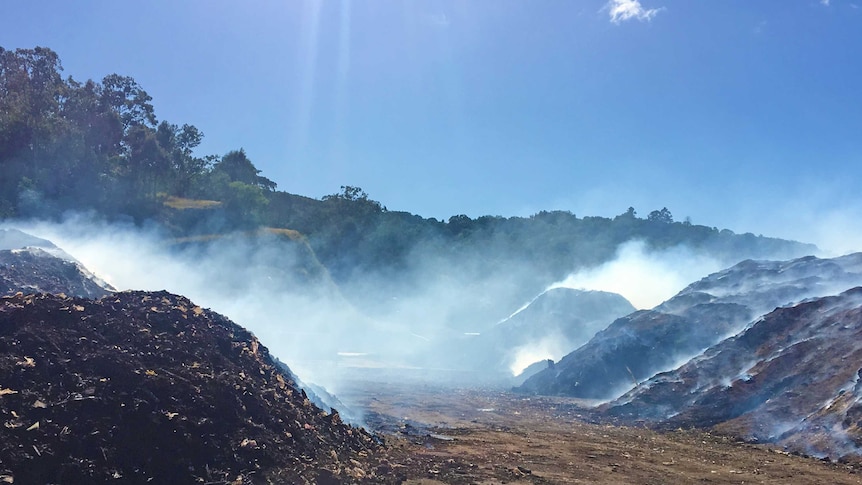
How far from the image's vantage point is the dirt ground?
48.8 feet

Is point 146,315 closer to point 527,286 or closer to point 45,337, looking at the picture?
point 45,337

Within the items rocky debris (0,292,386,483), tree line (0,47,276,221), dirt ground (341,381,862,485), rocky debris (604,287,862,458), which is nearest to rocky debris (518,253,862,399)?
rocky debris (604,287,862,458)

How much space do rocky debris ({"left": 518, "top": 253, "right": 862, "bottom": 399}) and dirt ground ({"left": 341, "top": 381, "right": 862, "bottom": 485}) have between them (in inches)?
392

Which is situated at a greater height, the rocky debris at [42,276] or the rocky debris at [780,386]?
the rocky debris at [42,276]

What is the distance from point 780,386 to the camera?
78.0ft

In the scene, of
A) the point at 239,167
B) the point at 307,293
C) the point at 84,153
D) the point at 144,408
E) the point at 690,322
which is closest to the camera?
the point at 144,408

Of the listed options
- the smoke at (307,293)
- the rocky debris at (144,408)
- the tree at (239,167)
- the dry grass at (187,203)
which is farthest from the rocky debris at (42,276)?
the tree at (239,167)

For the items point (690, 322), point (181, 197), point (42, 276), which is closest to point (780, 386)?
point (690, 322)

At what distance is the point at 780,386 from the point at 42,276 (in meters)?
30.9

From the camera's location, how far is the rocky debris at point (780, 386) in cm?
1952

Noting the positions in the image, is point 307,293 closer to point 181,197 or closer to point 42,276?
point 181,197

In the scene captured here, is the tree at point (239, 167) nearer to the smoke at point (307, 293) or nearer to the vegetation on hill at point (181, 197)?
the vegetation on hill at point (181, 197)

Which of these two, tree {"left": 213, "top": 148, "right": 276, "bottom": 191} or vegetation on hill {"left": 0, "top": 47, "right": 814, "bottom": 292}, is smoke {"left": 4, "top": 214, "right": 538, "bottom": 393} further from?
tree {"left": 213, "top": 148, "right": 276, "bottom": 191}

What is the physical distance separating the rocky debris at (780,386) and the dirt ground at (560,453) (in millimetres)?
1422
